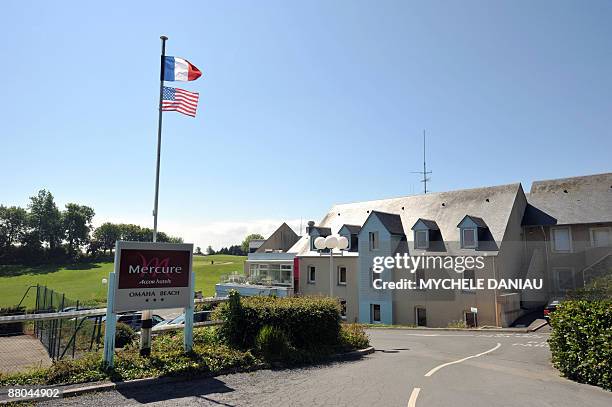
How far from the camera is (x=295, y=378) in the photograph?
912 cm

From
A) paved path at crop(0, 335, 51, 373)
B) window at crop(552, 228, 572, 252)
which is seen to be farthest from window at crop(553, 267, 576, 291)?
paved path at crop(0, 335, 51, 373)

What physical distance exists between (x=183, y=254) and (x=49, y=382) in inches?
154

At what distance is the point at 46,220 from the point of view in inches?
4653

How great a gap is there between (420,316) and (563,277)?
11.2 metres

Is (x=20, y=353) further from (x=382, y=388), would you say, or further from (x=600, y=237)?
(x=600, y=237)

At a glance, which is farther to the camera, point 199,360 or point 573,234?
point 573,234

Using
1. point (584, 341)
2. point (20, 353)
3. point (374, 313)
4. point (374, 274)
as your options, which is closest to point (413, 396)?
point (584, 341)

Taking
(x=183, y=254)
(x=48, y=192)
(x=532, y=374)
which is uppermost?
(x=48, y=192)

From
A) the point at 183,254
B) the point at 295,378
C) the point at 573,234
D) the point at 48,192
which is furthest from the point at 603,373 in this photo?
the point at 48,192

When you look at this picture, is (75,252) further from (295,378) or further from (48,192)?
(295,378)

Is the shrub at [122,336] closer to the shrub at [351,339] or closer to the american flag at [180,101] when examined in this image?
the shrub at [351,339]

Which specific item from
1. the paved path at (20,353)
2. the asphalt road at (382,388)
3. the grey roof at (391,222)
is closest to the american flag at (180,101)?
the asphalt road at (382,388)

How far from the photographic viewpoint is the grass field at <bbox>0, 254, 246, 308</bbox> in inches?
2530

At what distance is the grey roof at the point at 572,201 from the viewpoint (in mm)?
29891
